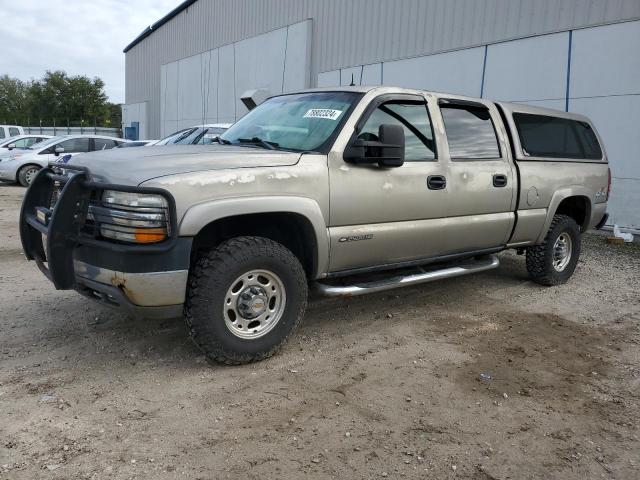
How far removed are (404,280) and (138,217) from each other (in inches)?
85.6

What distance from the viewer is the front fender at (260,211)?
10.5ft

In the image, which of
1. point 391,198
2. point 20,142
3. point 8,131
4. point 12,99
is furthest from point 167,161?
point 12,99

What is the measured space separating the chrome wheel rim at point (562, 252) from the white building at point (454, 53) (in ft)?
10.8

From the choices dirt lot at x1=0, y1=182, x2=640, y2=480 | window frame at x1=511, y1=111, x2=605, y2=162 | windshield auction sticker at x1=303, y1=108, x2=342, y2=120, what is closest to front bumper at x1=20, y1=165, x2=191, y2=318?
dirt lot at x1=0, y1=182, x2=640, y2=480

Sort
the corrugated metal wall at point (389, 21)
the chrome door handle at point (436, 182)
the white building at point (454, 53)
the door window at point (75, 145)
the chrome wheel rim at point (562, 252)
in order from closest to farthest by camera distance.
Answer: the chrome door handle at point (436, 182)
the chrome wheel rim at point (562, 252)
the white building at point (454, 53)
the corrugated metal wall at point (389, 21)
the door window at point (75, 145)

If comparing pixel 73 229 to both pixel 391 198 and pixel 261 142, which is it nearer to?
pixel 261 142

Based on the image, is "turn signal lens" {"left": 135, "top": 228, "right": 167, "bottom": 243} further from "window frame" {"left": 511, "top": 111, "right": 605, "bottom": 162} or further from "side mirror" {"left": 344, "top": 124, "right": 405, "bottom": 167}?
"window frame" {"left": 511, "top": 111, "right": 605, "bottom": 162}

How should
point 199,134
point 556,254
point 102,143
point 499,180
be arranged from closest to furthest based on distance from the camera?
1. point 499,180
2. point 556,254
3. point 199,134
4. point 102,143

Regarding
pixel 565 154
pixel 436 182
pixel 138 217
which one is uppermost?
pixel 565 154

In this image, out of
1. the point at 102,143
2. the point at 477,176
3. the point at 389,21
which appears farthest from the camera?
the point at 102,143

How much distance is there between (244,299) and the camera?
355 centimetres

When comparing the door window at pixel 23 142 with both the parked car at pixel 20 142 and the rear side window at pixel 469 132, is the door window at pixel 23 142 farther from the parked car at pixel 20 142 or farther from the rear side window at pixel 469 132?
the rear side window at pixel 469 132

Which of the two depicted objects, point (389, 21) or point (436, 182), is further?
point (389, 21)

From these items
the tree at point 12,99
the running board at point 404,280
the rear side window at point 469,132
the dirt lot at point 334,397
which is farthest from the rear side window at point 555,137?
the tree at point 12,99
